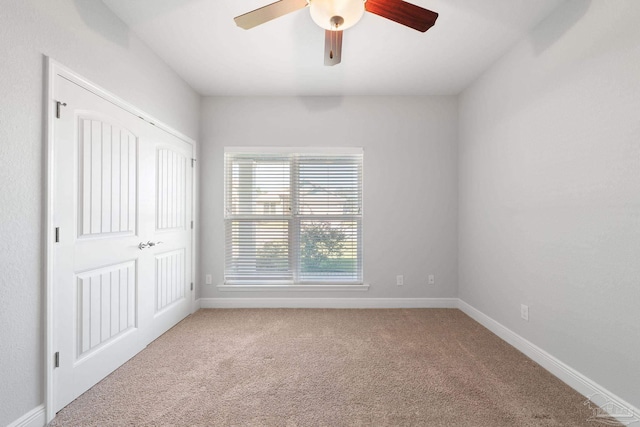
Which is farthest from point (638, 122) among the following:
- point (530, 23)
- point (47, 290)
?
point (47, 290)

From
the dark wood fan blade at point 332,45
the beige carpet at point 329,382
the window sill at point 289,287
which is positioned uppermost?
the dark wood fan blade at point 332,45

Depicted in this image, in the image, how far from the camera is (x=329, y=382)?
2.05 meters

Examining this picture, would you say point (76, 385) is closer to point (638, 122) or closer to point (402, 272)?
point (402, 272)

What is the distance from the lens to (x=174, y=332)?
2.93 m

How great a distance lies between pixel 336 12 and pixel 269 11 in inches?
15.9

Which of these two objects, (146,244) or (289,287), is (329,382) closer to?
(289,287)

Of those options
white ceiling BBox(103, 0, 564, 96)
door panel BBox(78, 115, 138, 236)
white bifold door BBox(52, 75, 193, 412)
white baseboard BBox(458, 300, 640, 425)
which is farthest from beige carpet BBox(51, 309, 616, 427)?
white ceiling BBox(103, 0, 564, 96)

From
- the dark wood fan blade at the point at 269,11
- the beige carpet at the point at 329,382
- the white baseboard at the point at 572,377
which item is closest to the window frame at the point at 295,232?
the beige carpet at the point at 329,382

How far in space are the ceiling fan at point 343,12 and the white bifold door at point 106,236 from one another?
50.3 inches

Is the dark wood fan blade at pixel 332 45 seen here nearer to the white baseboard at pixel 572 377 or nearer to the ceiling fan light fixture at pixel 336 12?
the ceiling fan light fixture at pixel 336 12

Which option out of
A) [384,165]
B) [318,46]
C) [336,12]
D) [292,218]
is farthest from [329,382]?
[318,46]

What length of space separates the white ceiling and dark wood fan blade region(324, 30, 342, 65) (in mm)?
572

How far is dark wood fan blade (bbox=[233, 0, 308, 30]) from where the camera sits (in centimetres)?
164

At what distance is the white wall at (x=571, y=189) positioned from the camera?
5.45 feet
